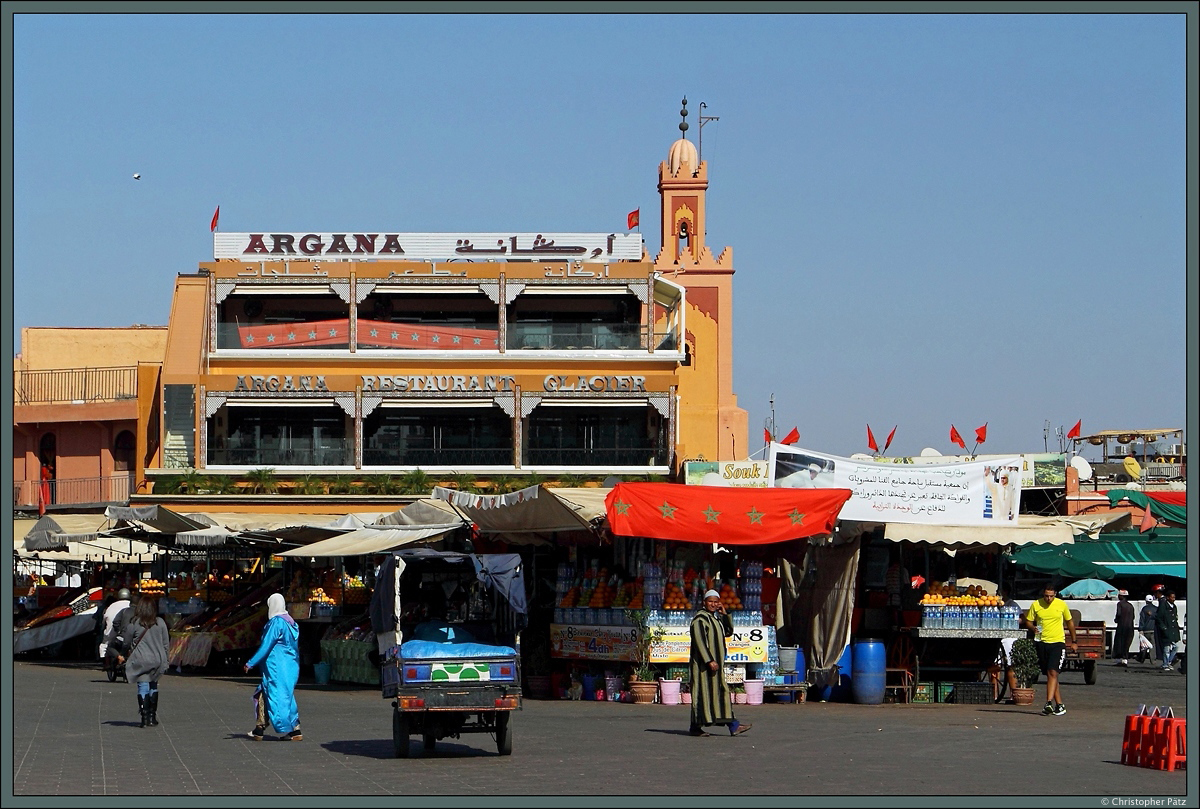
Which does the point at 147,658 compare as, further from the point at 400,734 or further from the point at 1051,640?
the point at 1051,640

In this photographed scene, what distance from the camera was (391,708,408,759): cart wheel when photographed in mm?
15070

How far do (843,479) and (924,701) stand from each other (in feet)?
10.7

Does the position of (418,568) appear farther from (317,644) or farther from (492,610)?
(317,644)

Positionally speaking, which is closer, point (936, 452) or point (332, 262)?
point (936, 452)

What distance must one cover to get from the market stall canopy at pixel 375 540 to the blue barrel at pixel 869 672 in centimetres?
685

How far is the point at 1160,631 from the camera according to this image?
3347cm

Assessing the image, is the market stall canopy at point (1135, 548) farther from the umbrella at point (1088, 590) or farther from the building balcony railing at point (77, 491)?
the building balcony railing at point (77, 491)

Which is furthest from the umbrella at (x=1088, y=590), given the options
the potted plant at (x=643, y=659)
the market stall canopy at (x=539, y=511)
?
the potted plant at (x=643, y=659)

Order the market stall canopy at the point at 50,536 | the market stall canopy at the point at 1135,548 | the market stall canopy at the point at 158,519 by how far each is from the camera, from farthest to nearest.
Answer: the market stall canopy at the point at 1135,548 < the market stall canopy at the point at 50,536 < the market stall canopy at the point at 158,519

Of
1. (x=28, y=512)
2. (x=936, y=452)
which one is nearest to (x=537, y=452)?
(x=936, y=452)

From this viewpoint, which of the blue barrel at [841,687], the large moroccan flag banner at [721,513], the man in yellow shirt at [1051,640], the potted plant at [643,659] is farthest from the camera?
the blue barrel at [841,687]

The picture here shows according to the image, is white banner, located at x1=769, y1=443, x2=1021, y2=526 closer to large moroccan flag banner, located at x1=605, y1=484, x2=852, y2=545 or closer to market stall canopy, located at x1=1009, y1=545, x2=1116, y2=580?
large moroccan flag banner, located at x1=605, y1=484, x2=852, y2=545

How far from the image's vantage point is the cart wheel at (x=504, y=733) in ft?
49.8

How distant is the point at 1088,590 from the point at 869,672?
729 inches
